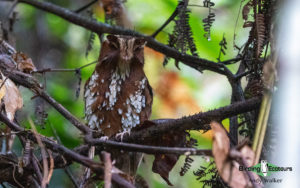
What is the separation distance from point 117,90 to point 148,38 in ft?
1.47

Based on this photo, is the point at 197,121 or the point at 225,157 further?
the point at 197,121

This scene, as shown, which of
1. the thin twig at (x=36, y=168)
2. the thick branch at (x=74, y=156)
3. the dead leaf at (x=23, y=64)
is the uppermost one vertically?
the dead leaf at (x=23, y=64)

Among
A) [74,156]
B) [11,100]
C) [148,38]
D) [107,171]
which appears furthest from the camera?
[148,38]

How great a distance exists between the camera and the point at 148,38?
2834 mm

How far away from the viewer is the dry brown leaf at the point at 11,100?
5.92 feet

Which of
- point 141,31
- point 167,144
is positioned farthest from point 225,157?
point 141,31

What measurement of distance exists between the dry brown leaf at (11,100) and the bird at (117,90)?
80 cm

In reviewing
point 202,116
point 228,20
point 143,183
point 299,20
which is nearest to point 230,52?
point 228,20

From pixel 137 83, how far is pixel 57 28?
2665mm

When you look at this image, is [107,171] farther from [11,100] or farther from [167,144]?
[11,100]

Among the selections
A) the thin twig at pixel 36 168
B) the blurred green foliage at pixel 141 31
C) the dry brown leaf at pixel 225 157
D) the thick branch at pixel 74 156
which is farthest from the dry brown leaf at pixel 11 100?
the blurred green foliage at pixel 141 31

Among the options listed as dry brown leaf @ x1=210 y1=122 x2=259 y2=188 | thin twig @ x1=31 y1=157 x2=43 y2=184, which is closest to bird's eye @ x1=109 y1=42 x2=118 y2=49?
thin twig @ x1=31 y1=157 x2=43 y2=184

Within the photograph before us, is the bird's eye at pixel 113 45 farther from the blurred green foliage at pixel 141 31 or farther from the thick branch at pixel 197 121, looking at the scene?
the blurred green foliage at pixel 141 31

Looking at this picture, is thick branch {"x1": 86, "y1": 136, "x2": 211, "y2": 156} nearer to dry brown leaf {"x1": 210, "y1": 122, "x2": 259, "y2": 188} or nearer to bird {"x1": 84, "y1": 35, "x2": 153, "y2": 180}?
Answer: dry brown leaf {"x1": 210, "y1": 122, "x2": 259, "y2": 188}
